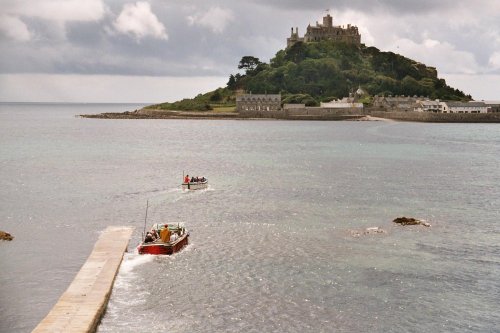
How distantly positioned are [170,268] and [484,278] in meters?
17.1

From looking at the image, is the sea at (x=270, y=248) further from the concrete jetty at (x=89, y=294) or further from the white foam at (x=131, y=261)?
the concrete jetty at (x=89, y=294)

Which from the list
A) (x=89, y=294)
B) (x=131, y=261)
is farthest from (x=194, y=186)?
(x=89, y=294)

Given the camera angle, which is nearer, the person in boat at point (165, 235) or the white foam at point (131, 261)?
the white foam at point (131, 261)

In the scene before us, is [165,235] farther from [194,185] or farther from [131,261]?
[194,185]

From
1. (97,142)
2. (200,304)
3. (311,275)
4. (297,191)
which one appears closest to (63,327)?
(200,304)

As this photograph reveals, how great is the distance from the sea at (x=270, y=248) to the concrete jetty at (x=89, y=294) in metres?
0.69

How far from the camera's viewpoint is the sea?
88.0 feet

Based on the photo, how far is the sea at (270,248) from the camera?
26.8 meters

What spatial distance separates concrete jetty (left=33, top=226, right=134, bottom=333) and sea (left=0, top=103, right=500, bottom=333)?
690 mm

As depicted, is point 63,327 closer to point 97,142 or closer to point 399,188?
point 399,188

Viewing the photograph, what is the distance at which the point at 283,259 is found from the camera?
35.6 meters

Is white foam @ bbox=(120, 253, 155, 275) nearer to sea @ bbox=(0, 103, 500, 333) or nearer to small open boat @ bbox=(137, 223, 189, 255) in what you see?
sea @ bbox=(0, 103, 500, 333)

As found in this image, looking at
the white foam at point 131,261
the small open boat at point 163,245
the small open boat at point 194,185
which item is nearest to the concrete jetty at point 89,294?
the white foam at point 131,261

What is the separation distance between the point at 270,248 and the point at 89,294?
13680 mm
